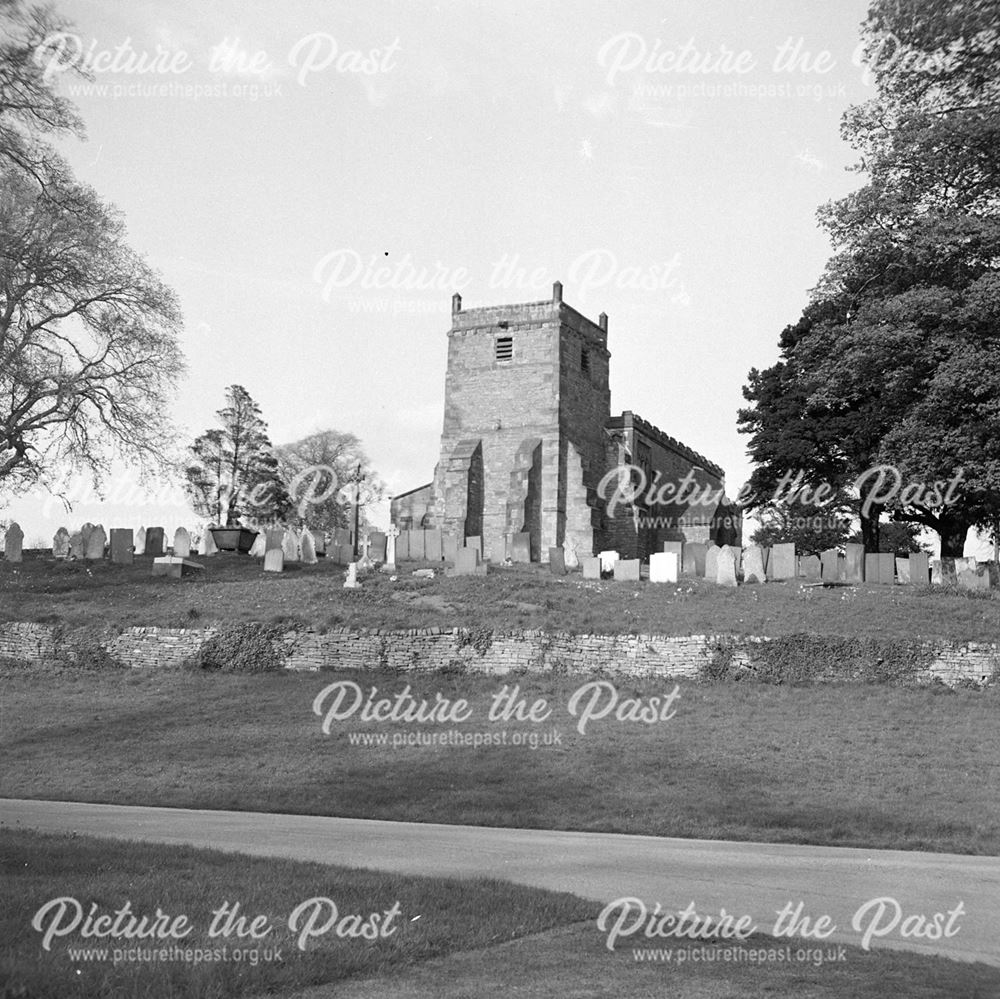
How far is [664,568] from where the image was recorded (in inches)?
1155

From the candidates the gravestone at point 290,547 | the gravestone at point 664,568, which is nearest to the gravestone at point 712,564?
the gravestone at point 664,568

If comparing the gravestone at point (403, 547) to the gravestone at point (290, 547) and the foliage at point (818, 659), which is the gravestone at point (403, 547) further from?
the foliage at point (818, 659)

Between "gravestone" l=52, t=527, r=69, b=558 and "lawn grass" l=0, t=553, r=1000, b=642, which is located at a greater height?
"gravestone" l=52, t=527, r=69, b=558

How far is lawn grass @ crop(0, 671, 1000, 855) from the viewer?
41.7ft

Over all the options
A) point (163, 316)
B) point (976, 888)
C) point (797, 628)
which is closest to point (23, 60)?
point (163, 316)

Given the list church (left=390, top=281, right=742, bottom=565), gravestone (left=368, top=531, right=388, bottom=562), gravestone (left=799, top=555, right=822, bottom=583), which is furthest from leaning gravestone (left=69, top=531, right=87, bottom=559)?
gravestone (left=799, top=555, right=822, bottom=583)

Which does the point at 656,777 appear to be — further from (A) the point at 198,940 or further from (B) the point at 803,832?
(A) the point at 198,940

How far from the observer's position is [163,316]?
34125mm

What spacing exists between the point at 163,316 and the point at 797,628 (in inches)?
889

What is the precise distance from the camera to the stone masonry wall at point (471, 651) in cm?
2183

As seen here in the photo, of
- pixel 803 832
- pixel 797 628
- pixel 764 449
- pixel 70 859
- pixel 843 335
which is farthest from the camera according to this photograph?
pixel 764 449

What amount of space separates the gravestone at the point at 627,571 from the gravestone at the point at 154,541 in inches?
610

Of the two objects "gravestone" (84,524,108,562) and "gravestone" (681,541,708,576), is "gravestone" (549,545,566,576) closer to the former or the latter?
"gravestone" (681,541,708,576)

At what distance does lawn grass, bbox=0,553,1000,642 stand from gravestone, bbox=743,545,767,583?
117 centimetres
